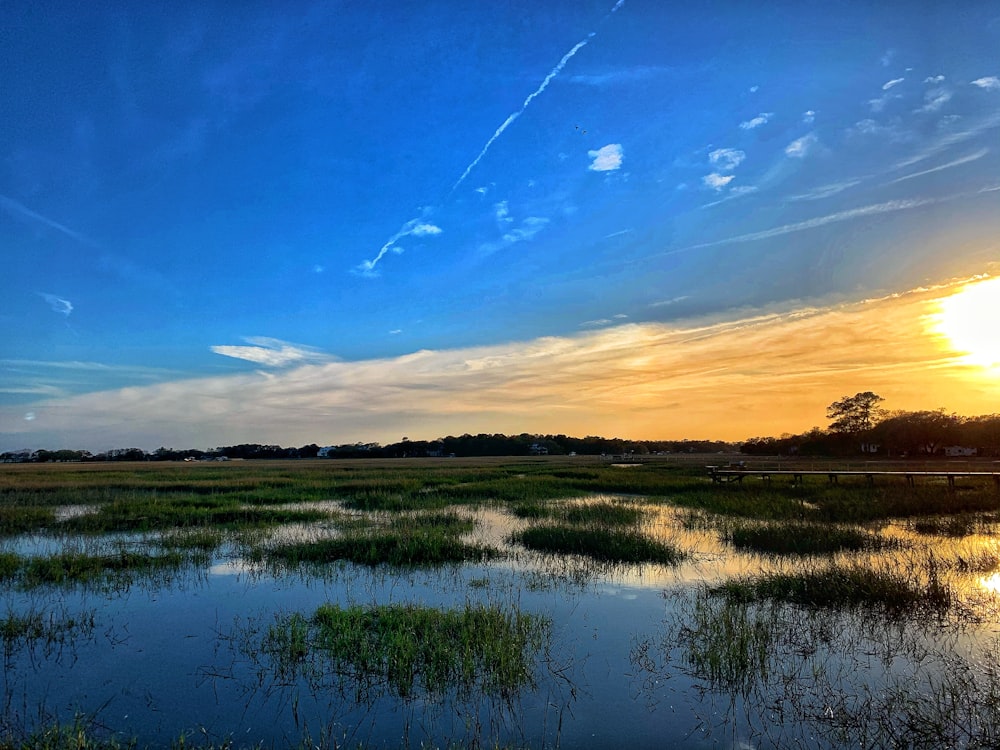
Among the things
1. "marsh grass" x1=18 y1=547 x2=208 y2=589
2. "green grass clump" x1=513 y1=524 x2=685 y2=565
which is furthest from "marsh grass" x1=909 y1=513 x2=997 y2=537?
"marsh grass" x1=18 y1=547 x2=208 y2=589

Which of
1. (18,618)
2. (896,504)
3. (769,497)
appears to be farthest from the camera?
(769,497)

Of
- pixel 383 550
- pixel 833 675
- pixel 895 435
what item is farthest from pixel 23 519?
pixel 895 435

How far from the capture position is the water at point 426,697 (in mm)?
6367

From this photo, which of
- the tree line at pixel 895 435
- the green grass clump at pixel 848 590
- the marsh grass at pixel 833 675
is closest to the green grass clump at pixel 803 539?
the green grass clump at pixel 848 590

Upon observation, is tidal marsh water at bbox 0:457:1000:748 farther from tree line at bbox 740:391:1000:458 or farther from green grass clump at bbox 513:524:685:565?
tree line at bbox 740:391:1000:458

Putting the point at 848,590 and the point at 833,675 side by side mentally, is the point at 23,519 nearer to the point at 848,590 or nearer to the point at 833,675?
the point at 833,675

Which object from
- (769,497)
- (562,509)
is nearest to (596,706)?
(562,509)

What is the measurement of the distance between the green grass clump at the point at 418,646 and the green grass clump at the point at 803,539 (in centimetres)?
1008

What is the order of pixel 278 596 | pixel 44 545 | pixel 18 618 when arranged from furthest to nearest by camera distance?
pixel 44 545 → pixel 278 596 → pixel 18 618

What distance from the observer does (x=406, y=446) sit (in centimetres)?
12875

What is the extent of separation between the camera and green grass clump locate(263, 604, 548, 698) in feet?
25.0

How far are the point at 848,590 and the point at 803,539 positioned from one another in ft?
20.6

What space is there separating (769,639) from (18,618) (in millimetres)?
12615

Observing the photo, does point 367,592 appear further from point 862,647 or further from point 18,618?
point 862,647
